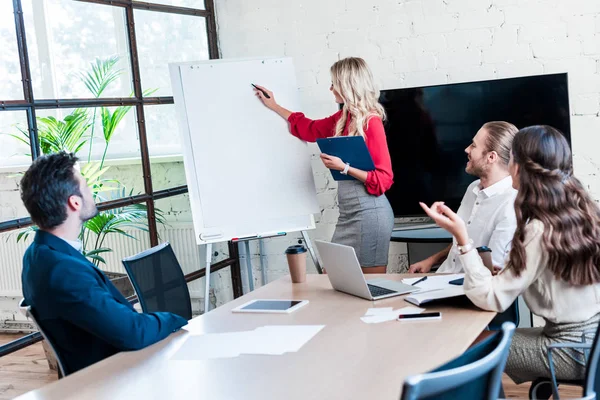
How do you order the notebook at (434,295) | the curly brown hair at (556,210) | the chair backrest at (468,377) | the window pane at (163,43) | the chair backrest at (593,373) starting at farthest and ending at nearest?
1. the window pane at (163,43)
2. the notebook at (434,295)
3. the curly brown hair at (556,210)
4. the chair backrest at (593,373)
5. the chair backrest at (468,377)

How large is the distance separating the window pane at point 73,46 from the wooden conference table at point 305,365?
1806 millimetres

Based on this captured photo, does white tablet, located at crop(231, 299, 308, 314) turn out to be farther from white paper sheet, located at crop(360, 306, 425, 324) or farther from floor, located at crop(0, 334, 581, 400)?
floor, located at crop(0, 334, 581, 400)

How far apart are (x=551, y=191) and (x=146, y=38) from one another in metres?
2.76

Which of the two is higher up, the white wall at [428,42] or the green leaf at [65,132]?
the white wall at [428,42]

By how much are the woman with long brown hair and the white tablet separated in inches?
20.8

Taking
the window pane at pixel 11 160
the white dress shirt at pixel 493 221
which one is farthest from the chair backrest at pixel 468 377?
the window pane at pixel 11 160

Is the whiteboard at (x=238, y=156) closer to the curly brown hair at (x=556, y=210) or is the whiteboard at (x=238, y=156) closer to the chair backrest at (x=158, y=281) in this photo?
the chair backrest at (x=158, y=281)

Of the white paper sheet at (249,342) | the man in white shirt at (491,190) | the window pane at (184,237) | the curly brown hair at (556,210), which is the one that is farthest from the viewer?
the window pane at (184,237)

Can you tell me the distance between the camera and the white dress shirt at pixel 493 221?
8.96 ft

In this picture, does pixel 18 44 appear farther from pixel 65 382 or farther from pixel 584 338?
pixel 584 338

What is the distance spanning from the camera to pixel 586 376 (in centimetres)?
182

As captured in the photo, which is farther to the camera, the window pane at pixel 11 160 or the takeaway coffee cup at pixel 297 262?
the window pane at pixel 11 160

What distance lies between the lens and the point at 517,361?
2205 millimetres

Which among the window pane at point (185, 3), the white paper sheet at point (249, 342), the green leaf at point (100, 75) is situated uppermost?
the window pane at point (185, 3)
